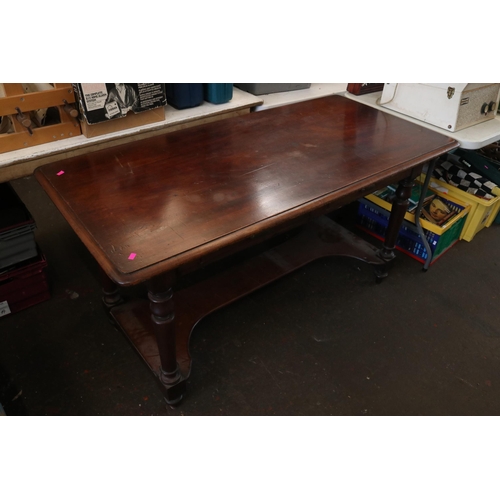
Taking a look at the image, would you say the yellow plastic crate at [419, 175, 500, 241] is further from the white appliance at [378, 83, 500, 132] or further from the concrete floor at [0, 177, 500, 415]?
the white appliance at [378, 83, 500, 132]

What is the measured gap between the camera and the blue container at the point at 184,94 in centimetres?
204

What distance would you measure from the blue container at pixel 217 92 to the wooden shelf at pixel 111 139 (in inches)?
1.0

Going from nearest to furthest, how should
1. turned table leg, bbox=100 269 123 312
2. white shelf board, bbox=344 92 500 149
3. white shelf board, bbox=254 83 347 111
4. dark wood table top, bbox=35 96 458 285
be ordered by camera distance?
dark wood table top, bbox=35 96 458 285 < turned table leg, bbox=100 269 123 312 < white shelf board, bbox=344 92 500 149 < white shelf board, bbox=254 83 347 111

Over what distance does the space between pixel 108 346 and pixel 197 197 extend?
813mm

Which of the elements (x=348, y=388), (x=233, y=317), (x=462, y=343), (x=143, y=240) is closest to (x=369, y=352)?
(x=348, y=388)

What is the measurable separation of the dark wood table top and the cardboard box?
265mm

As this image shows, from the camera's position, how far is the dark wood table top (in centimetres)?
117

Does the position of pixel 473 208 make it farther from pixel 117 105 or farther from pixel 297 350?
pixel 117 105

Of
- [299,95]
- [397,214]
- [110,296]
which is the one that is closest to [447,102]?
[397,214]

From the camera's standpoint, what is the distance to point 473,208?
7.43 ft

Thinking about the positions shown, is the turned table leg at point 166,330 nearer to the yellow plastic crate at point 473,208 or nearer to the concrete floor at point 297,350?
the concrete floor at point 297,350

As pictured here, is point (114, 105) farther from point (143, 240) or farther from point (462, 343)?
point (462, 343)

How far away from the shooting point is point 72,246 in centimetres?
226

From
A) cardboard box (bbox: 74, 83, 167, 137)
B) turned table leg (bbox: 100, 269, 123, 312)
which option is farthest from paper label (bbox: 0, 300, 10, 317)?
cardboard box (bbox: 74, 83, 167, 137)
